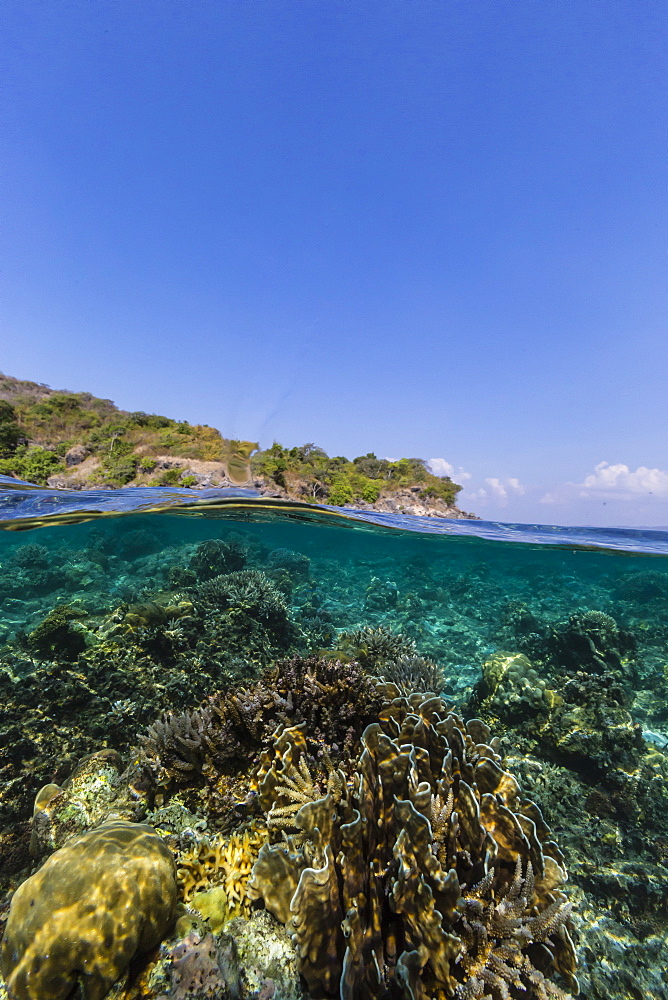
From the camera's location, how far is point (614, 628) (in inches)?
403

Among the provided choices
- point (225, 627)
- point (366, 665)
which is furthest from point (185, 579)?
point (366, 665)

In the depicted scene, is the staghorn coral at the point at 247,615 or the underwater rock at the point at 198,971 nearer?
the underwater rock at the point at 198,971

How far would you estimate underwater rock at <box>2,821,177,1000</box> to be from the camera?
2408 mm

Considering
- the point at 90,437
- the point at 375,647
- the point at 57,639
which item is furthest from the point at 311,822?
the point at 90,437

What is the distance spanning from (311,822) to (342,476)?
49.1ft

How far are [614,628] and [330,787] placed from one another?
10267 mm

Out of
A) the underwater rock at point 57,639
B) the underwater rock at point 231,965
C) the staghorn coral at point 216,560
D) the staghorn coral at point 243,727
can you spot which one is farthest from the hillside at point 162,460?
the underwater rock at point 231,965

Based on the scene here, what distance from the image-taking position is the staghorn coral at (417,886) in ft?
7.52

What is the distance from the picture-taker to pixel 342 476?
17.4 metres

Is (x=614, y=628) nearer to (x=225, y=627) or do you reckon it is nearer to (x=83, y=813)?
(x=225, y=627)

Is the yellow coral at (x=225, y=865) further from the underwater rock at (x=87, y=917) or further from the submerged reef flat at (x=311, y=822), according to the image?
the underwater rock at (x=87, y=917)

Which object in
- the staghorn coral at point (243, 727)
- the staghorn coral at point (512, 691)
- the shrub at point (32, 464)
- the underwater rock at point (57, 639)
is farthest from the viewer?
the shrub at point (32, 464)

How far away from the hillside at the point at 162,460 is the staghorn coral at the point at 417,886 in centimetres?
1228

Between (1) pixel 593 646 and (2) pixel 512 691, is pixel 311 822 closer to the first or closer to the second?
(2) pixel 512 691
